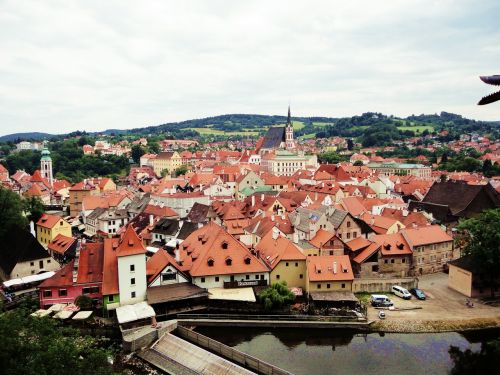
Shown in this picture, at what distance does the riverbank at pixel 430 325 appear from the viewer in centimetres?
3369

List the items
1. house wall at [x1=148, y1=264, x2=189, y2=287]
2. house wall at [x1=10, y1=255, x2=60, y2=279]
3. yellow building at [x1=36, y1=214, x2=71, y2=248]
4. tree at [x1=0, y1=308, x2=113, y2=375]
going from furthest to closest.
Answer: yellow building at [x1=36, y1=214, x2=71, y2=248]
house wall at [x1=10, y1=255, x2=60, y2=279]
house wall at [x1=148, y1=264, x2=189, y2=287]
tree at [x1=0, y1=308, x2=113, y2=375]

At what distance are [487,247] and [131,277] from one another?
Result: 30.3m

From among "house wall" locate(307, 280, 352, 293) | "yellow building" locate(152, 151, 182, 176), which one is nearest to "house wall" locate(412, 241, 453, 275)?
"house wall" locate(307, 280, 352, 293)

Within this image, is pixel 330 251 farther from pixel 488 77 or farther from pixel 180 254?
pixel 488 77

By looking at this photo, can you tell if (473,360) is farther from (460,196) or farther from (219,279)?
(460,196)

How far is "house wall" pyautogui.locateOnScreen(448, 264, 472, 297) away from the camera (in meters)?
39.3

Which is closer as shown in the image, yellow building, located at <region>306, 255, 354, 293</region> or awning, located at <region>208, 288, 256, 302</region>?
awning, located at <region>208, 288, 256, 302</region>

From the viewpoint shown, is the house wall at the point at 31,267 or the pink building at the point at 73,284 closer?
the pink building at the point at 73,284

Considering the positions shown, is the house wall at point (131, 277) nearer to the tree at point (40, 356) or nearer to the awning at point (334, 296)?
the awning at point (334, 296)

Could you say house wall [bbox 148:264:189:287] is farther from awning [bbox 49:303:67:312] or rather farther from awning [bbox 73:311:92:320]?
awning [bbox 49:303:67:312]

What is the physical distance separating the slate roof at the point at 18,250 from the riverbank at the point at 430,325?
107ft

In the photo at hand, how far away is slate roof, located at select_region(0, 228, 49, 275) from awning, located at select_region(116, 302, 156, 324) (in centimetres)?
1483

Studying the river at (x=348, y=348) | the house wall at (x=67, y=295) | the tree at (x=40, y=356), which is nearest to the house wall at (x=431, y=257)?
the river at (x=348, y=348)

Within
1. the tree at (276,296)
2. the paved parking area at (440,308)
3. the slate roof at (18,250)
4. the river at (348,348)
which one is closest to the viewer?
the river at (348,348)
